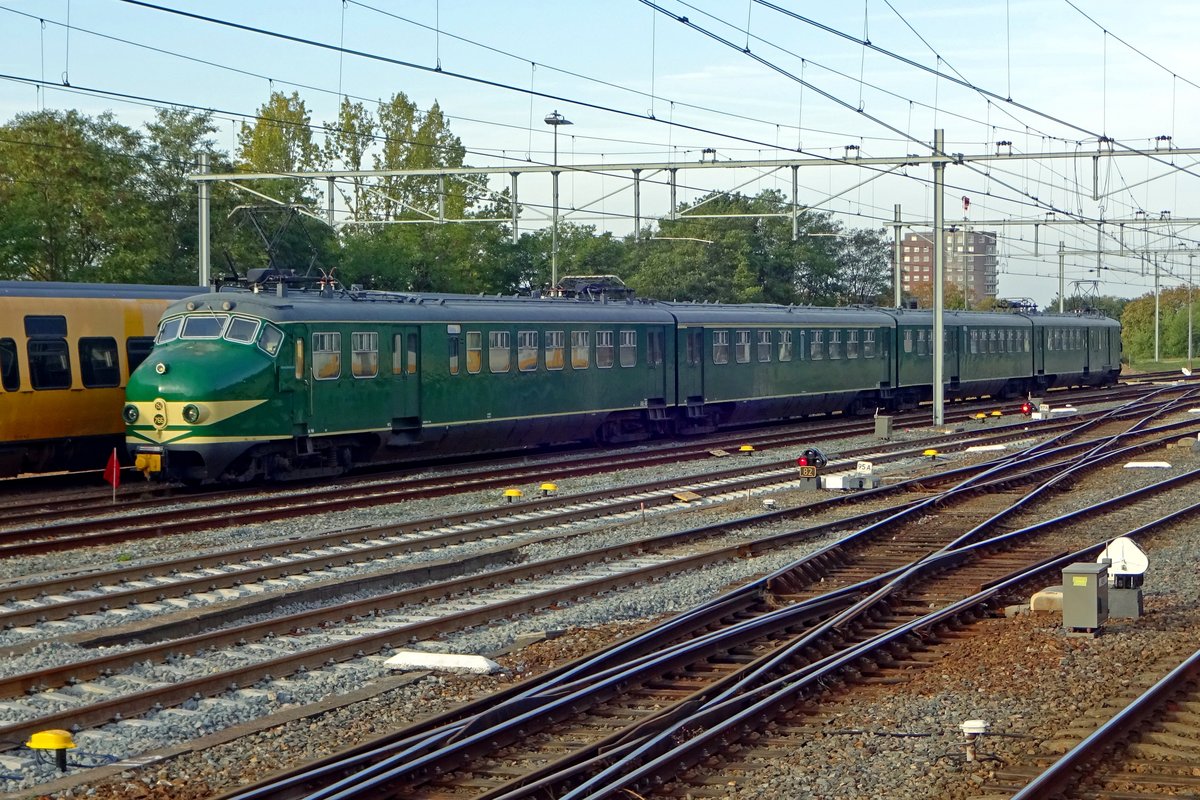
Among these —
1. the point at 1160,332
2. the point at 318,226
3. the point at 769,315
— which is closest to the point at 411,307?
the point at 769,315

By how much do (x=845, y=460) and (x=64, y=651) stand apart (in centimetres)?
1834

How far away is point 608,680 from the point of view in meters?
9.97

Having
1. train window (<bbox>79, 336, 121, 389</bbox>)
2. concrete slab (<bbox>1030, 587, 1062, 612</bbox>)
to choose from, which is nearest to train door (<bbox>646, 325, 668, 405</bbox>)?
train window (<bbox>79, 336, 121, 389</bbox>)

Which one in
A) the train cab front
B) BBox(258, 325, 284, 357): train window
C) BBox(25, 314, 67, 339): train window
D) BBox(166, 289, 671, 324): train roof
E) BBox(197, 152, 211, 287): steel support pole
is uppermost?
BBox(197, 152, 211, 287): steel support pole

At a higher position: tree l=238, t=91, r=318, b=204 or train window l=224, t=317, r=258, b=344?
tree l=238, t=91, r=318, b=204

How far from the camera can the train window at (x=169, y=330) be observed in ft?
73.5

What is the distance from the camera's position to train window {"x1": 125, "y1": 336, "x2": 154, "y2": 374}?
78.5ft

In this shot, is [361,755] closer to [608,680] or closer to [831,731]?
[608,680]

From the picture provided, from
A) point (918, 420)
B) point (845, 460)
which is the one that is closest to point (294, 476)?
point (845, 460)

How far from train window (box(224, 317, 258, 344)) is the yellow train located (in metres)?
2.86

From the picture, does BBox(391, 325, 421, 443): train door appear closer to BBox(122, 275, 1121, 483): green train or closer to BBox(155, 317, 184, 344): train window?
BBox(122, 275, 1121, 483): green train

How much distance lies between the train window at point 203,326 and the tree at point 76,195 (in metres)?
14.2

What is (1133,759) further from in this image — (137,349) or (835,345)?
(835,345)

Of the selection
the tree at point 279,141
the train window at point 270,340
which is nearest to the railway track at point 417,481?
the train window at point 270,340
